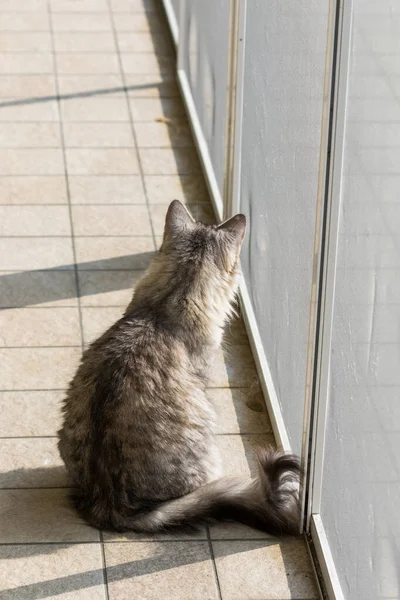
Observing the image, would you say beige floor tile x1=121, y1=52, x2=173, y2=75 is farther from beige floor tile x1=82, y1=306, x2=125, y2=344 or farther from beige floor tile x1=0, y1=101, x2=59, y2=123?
beige floor tile x1=82, y1=306, x2=125, y2=344

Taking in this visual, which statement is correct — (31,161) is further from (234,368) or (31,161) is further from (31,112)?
(234,368)

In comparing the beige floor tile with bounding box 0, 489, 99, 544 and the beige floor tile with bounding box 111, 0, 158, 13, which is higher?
the beige floor tile with bounding box 0, 489, 99, 544

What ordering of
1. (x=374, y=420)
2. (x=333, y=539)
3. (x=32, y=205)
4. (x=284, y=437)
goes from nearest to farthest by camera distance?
(x=374, y=420), (x=333, y=539), (x=284, y=437), (x=32, y=205)

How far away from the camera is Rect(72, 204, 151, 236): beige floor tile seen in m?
5.18

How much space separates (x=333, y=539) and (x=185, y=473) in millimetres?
500

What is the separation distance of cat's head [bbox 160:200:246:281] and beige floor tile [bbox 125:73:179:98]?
114 inches

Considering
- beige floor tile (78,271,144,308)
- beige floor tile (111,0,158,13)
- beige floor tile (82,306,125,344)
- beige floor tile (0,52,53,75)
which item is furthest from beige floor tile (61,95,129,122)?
beige floor tile (82,306,125,344)

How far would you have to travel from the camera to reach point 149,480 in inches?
132

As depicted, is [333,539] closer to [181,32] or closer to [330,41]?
[330,41]

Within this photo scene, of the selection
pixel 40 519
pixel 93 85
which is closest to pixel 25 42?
pixel 93 85

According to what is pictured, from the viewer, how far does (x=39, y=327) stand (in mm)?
4520

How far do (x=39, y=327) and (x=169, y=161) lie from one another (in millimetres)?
1630

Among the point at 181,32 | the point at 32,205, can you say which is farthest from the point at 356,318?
the point at 181,32

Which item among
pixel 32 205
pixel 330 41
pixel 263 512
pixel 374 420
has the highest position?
pixel 330 41
